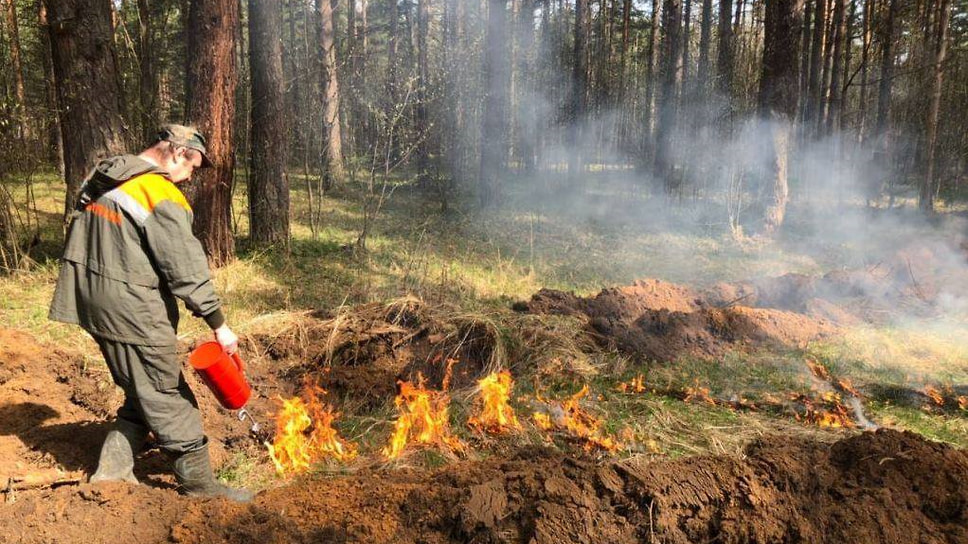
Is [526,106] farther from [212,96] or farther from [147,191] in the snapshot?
[147,191]

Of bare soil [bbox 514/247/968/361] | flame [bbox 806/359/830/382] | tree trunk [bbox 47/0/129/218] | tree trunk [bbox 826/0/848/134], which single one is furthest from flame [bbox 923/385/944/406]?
tree trunk [bbox 826/0/848/134]

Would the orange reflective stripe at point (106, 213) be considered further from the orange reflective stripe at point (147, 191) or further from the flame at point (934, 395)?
the flame at point (934, 395)

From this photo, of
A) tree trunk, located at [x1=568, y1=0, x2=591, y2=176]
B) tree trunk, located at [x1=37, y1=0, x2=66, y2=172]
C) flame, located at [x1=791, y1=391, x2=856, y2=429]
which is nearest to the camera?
flame, located at [x1=791, y1=391, x2=856, y2=429]

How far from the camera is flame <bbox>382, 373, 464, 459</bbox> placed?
3871 millimetres

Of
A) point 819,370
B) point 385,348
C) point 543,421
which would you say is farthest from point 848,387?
point 385,348

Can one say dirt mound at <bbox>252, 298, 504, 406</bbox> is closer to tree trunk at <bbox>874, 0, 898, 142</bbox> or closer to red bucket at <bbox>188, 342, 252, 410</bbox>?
red bucket at <bbox>188, 342, 252, 410</bbox>

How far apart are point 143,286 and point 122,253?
0.19m

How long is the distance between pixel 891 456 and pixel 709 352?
114 inches

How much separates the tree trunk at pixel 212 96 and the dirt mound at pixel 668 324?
4093mm

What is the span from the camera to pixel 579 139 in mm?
19969

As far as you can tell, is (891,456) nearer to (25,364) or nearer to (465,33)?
(25,364)

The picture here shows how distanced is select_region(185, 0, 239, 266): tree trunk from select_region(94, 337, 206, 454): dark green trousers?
14.9ft

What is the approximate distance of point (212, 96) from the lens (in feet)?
22.6

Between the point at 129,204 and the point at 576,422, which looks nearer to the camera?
the point at 129,204
